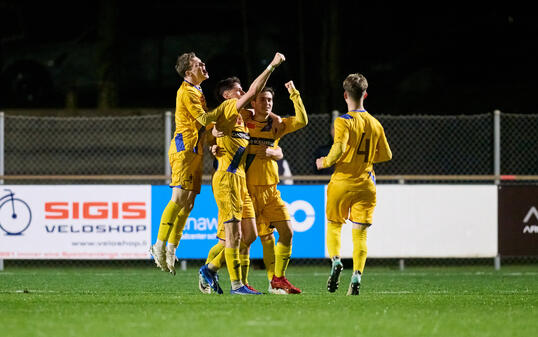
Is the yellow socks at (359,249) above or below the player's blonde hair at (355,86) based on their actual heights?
below

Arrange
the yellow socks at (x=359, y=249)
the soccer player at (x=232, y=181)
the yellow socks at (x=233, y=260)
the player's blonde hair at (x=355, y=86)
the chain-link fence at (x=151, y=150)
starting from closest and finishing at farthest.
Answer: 1. the soccer player at (x=232, y=181)
2. the yellow socks at (x=233, y=260)
3. the player's blonde hair at (x=355, y=86)
4. the yellow socks at (x=359, y=249)
5. the chain-link fence at (x=151, y=150)

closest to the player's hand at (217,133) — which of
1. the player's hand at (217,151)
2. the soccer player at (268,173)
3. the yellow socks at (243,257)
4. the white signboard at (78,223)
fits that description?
the player's hand at (217,151)

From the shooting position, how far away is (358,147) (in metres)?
9.95

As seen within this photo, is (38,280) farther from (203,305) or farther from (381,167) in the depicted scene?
(381,167)

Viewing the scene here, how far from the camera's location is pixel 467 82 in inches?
942

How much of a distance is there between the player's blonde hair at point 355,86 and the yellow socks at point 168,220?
2.03m

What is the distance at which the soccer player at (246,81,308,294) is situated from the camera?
10.1 metres

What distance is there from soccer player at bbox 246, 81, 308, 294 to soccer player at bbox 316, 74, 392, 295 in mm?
437

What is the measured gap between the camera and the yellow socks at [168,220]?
34.7 ft

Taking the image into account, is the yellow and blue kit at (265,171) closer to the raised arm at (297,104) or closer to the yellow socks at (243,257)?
the raised arm at (297,104)

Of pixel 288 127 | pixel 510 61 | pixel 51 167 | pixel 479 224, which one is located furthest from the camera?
pixel 510 61

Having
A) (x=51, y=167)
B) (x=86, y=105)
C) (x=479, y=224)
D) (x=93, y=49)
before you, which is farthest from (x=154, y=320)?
(x=86, y=105)

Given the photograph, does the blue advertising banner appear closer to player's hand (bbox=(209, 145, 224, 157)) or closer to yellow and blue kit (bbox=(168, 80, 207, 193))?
yellow and blue kit (bbox=(168, 80, 207, 193))

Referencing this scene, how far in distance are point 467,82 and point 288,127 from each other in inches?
565
